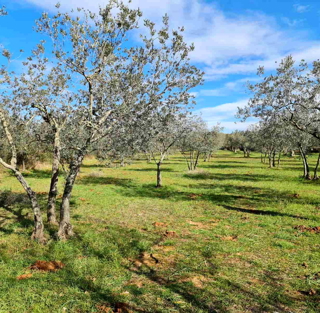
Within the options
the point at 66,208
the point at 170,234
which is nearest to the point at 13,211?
the point at 66,208

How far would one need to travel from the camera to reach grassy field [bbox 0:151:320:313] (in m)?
7.44

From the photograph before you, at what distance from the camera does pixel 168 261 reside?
10430mm

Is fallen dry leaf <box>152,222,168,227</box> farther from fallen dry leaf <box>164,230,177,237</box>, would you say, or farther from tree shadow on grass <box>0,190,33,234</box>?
tree shadow on grass <box>0,190,33,234</box>

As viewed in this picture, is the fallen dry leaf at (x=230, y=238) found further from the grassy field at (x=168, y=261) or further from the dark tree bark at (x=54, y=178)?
the dark tree bark at (x=54, y=178)

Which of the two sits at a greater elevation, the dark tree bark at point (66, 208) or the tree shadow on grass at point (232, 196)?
the dark tree bark at point (66, 208)

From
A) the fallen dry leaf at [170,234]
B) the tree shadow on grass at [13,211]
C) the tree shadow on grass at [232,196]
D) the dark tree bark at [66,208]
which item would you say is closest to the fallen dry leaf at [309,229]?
the tree shadow on grass at [232,196]

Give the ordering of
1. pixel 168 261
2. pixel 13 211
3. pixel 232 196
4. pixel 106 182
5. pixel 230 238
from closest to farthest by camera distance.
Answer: pixel 168 261, pixel 230 238, pixel 13 211, pixel 232 196, pixel 106 182

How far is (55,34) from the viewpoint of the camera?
11500mm

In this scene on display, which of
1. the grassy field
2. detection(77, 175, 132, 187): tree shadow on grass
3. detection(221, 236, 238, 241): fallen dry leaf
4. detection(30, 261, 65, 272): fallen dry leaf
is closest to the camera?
the grassy field

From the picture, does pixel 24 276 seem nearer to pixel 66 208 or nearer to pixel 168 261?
pixel 66 208

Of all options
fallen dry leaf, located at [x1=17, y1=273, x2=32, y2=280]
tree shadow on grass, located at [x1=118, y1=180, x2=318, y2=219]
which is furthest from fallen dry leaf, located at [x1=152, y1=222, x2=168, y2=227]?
fallen dry leaf, located at [x1=17, y1=273, x2=32, y2=280]

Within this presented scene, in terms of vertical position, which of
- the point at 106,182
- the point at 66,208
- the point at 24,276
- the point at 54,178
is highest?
the point at 54,178

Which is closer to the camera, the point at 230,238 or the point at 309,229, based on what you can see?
the point at 230,238

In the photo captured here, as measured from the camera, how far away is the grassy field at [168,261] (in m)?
7.44
